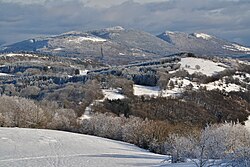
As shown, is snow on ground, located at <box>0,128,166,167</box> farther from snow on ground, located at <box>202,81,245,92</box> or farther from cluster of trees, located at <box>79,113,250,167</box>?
A: snow on ground, located at <box>202,81,245,92</box>

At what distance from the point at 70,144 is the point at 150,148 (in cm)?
1634

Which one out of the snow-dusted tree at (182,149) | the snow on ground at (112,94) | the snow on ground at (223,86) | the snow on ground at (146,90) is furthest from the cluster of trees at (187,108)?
the snow-dusted tree at (182,149)

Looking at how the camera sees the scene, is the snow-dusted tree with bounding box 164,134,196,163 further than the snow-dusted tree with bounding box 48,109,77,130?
No

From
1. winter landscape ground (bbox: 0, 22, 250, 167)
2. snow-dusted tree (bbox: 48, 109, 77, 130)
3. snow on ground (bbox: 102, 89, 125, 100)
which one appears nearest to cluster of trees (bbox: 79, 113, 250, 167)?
winter landscape ground (bbox: 0, 22, 250, 167)

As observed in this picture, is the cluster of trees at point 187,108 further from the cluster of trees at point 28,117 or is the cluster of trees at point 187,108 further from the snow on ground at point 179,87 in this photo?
the cluster of trees at point 28,117

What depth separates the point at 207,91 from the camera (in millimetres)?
165000

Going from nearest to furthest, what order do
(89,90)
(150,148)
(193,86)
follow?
(150,148)
(89,90)
(193,86)

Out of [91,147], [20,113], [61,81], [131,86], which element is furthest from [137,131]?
[61,81]

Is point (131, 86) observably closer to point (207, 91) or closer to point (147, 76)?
point (147, 76)

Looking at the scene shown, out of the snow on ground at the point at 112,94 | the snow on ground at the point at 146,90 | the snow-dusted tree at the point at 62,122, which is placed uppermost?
the snow-dusted tree at the point at 62,122

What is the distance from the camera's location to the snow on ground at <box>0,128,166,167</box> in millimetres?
39978

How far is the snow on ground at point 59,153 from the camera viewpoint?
39978 mm

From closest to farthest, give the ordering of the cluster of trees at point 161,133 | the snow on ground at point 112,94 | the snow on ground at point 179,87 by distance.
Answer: the cluster of trees at point 161,133 < the snow on ground at point 112,94 < the snow on ground at point 179,87

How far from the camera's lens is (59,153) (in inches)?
1873
